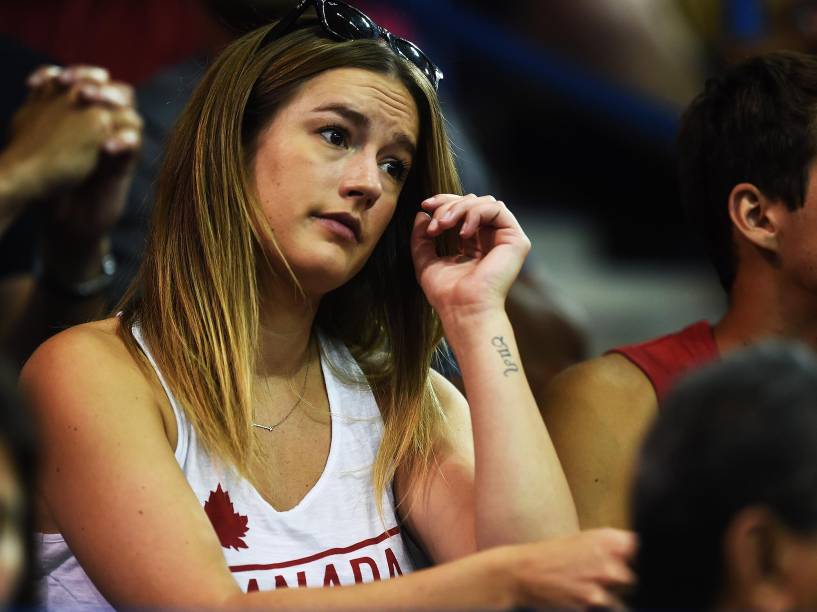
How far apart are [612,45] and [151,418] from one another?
8.26 feet

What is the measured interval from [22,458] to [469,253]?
3.74 ft

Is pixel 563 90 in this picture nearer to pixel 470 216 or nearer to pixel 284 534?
pixel 470 216

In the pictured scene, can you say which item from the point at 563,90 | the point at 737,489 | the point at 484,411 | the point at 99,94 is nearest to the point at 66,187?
the point at 99,94

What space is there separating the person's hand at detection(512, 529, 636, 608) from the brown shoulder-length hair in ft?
1.50

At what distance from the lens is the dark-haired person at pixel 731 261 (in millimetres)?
1919

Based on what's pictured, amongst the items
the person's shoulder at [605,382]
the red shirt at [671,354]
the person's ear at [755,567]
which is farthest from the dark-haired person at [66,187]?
the person's ear at [755,567]

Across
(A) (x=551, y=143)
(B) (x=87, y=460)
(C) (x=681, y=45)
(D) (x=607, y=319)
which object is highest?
(C) (x=681, y=45)

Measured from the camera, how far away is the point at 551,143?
3998 millimetres

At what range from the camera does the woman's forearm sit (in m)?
1.56

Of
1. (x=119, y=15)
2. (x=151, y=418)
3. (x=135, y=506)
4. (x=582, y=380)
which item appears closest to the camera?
(x=135, y=506)

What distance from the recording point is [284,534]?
1592 millimetres

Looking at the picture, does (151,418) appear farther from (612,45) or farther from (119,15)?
(612,45)

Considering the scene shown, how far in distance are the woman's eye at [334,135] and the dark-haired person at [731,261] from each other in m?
0.59

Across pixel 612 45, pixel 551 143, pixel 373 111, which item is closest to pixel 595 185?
pixel 551 143
